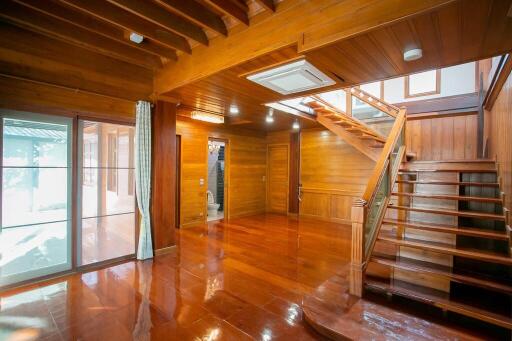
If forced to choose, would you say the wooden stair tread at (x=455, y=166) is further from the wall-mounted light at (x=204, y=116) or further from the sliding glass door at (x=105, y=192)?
the sliding glass door at (x=105, y=192)

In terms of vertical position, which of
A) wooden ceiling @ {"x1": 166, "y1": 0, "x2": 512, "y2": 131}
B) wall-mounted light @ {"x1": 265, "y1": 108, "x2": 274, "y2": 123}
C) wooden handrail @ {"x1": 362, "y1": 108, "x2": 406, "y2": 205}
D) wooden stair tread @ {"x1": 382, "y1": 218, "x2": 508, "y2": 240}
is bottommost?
wooden stair tread @ {"x1": 382, "y1": 218, "x2": 508, "y2": 240}

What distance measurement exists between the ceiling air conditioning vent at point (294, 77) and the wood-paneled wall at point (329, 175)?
3.62 m

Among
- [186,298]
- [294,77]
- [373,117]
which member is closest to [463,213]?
[294,77]

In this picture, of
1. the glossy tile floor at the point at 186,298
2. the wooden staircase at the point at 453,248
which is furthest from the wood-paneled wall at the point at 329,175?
the wooden staircase at the point at 453,248

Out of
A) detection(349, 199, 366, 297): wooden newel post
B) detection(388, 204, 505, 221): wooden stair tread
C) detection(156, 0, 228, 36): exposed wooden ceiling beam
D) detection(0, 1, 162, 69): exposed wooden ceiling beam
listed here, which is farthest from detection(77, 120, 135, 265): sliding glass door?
detection(388, 204, 505, 221): wooden stair tread

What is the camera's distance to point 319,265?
3.60 m

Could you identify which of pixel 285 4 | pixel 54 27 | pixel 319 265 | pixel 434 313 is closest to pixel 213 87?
pixel 285 4

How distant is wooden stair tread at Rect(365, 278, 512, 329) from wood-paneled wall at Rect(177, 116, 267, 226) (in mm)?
4128

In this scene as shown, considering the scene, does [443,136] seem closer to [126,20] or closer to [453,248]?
[453,248]

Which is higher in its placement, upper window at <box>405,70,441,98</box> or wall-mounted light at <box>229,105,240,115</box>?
upper window at <box>405,70,441,98</box>

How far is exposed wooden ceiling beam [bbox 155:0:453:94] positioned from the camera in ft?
5.52

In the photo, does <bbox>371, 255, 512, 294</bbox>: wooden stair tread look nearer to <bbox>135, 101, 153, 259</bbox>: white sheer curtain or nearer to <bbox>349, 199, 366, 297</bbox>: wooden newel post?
<bbox>349, 199, 366, 297</bbox>: wooden newel post

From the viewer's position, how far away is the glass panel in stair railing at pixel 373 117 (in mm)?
5609

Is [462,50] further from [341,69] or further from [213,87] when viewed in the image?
[213,87]
